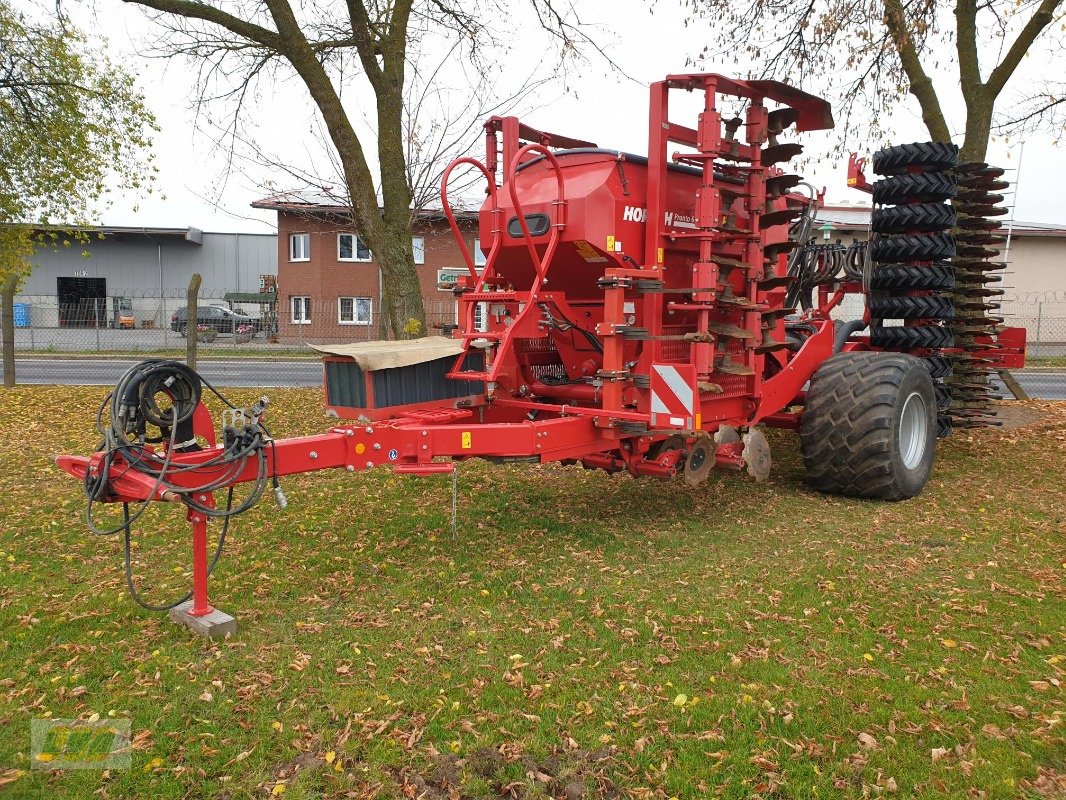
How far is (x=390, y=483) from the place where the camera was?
753 cm

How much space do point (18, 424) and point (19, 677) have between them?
7872 millimetres

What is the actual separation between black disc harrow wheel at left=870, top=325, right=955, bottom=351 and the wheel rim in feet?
3.40

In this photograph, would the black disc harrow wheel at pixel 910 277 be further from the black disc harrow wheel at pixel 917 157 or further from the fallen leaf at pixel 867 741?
the fallen leaf at pixel 867 741

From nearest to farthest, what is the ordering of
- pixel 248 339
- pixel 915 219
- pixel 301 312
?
pixel 915 219
pixel 301 312
pixel 248 339

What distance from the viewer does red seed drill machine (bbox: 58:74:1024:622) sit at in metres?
4.65

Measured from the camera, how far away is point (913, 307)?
7574mm

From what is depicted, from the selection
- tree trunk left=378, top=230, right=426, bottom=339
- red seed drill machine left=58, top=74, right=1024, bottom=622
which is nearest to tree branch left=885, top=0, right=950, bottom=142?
red seed drill machine left=58, top=74, right=1024, bottom=622

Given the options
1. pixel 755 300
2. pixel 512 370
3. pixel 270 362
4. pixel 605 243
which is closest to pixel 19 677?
pixel 512 370

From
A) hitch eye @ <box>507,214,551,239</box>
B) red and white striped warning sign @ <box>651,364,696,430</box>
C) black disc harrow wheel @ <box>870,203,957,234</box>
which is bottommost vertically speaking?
red and white striped warning sign @ <box>651,364,696,430</box>

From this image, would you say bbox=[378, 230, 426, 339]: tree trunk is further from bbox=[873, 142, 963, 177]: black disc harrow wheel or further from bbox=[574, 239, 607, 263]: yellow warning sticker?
bbox=[873, 142, 963, 177]: black disc harrow wheel

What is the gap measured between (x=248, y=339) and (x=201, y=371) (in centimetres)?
906

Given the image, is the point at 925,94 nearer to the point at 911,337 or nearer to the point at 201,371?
the point at 911,337

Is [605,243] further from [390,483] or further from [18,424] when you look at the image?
[18,424]

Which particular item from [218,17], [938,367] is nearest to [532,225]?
[938,367]
